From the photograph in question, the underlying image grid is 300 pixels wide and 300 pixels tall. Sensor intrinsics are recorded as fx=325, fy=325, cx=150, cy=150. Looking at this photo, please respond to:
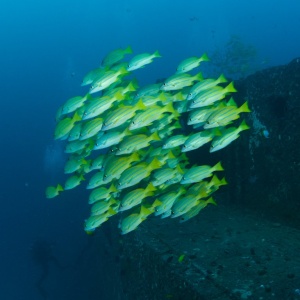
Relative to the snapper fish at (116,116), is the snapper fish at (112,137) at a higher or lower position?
lower

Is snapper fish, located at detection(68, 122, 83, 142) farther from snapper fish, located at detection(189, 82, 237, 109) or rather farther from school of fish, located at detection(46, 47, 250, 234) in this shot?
snapper fish, located at detection(189, 82, 237, 109)

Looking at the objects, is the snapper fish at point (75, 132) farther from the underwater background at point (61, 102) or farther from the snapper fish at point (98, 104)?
the underwater background at point (61, 102)

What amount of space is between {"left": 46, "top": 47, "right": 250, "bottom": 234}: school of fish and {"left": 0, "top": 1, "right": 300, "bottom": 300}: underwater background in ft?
2.93

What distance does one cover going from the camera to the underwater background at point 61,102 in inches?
526

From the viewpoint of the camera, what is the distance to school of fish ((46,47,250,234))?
14.5 ft

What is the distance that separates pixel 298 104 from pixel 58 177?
20.1 m

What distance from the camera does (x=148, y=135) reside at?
4.98 meters

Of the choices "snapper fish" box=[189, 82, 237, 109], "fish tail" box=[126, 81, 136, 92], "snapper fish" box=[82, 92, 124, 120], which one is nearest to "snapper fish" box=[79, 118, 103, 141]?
"snapper fish" box=[82, 92, 124, 120]

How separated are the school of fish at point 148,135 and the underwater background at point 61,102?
2.93 feet

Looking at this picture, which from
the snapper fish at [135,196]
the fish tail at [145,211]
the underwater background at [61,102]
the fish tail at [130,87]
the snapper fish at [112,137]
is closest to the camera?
the fish tail at [145,211]

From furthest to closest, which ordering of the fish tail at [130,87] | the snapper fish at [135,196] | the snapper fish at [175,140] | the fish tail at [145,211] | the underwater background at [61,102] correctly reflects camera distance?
the underwater background at [61,102] < the fish tail at [130,87] < the snapper fish at [175,140] < the snapper fish at [135,196] < the fish tail at [145,211]

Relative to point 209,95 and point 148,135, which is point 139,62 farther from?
point 209,95

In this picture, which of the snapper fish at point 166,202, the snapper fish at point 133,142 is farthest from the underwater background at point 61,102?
the snapper fish at point 133,142

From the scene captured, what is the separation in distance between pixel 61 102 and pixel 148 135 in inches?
1552
